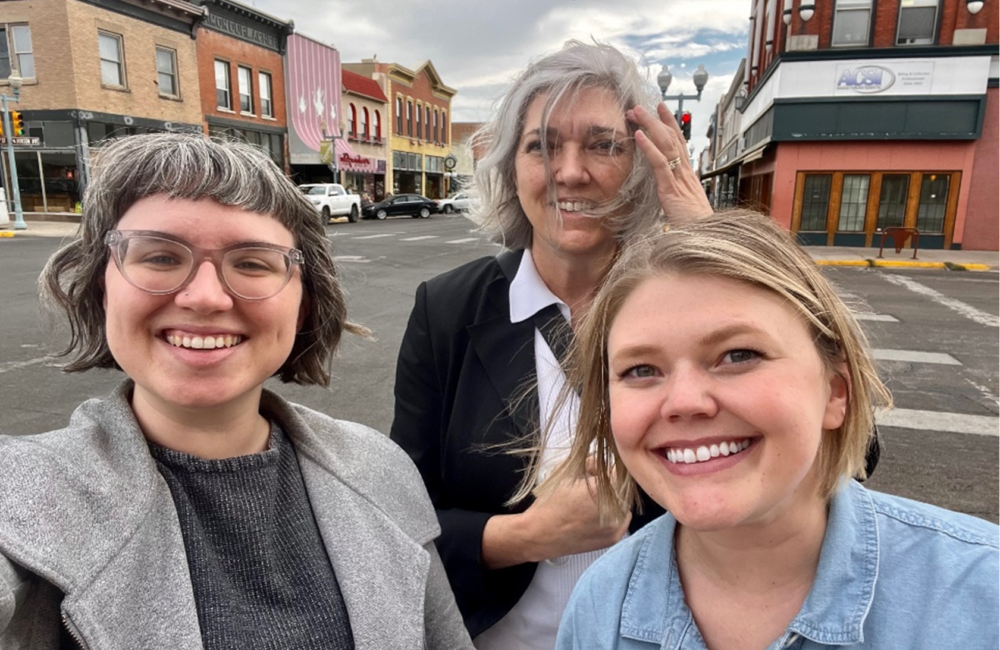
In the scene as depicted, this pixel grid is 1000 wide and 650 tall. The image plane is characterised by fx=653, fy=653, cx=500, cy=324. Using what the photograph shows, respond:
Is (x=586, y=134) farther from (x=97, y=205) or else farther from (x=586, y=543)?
(x=97, y=205)

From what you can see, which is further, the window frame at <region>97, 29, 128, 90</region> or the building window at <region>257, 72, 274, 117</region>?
the building window at <region>257, 72, 274, 117</region>

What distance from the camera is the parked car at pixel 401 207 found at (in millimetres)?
32500

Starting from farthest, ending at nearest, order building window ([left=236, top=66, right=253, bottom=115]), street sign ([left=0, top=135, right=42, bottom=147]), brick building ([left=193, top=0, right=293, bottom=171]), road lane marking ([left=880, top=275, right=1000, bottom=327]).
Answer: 1. building window ([left=236, top=66, right=253, bottom=115])
2. brick building ([left=193, top=0, right=293, bottom=171])
3. street sign ([left=0, top=135, right=42, bottom=147])
4. road lane marking ([left=880, top=275, right=1000, bottom=327])

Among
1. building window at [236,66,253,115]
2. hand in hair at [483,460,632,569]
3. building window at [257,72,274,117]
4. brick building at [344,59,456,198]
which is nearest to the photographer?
hand in hair at [483,460,632,569]

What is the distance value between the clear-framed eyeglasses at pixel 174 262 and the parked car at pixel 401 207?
31859mm

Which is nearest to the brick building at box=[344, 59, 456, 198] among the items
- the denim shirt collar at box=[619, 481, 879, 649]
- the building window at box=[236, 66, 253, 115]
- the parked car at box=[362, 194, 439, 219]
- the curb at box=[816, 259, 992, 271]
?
the parked car at box=[362, 194, 439, 219]

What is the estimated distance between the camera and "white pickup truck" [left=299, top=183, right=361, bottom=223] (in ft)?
84.5

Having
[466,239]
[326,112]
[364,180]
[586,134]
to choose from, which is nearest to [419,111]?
[364,180]

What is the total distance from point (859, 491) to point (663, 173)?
0.91 metres

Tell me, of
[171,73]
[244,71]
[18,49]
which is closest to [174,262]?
[18,49]

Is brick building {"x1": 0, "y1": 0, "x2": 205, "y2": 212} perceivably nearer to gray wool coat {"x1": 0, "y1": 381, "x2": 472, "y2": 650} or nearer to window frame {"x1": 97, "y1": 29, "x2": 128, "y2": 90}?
window frame {"x1": 97, "y1": 29, "x2": 128, "y2": 90}

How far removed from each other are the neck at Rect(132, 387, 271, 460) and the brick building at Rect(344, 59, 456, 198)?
137ft

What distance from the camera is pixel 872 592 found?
110 cm

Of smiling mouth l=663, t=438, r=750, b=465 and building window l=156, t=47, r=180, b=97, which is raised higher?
building window l=156, t=47, r=180, b=97
